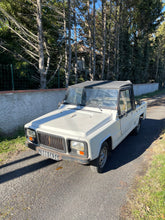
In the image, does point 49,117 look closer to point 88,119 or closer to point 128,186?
point 88,119

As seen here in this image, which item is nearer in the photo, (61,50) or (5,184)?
(5,184)

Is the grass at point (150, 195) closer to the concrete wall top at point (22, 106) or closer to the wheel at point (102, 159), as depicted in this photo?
the wheel at point (102, 159)

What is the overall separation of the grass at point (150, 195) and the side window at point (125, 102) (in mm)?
1458

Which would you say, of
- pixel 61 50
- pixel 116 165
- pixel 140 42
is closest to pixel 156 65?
pixel 140 42

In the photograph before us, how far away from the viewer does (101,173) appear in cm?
316

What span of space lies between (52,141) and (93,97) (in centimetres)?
169

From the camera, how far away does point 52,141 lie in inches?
111

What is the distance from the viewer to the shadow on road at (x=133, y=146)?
3643 millimetres

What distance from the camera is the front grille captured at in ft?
8.91

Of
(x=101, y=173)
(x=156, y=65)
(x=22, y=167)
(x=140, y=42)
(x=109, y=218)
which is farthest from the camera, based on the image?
(x=156, y=65)

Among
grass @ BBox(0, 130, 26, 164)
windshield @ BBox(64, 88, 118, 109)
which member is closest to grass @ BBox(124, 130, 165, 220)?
windshield @ BBox(64, 88, 118, 109)

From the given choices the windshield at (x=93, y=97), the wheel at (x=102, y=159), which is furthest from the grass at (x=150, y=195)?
the windshield at (x=93, y=97)

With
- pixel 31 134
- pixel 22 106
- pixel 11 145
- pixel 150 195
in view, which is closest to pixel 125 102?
pixel 150 195

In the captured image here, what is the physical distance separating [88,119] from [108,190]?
1.44 meters
